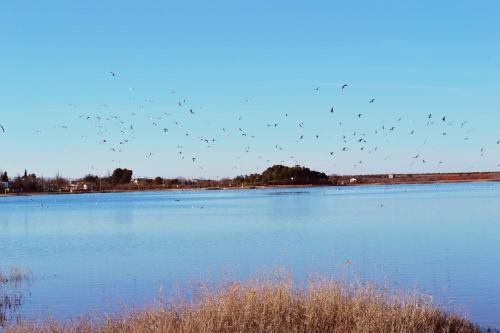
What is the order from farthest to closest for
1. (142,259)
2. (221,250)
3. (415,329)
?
(221,250)
(142,259)
(415,329)

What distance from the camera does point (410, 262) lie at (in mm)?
27141

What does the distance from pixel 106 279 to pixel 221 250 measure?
9385 millimetres

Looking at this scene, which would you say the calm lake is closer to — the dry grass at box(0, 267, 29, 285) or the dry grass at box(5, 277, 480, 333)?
the dry grass at box(0, 267, 29, 285)

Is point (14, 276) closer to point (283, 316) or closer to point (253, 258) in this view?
point (253, 258)

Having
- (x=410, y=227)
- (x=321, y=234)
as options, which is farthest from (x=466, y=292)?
(x=410, y=227)

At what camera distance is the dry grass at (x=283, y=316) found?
14.0 m

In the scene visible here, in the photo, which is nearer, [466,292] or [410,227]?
[466,292]

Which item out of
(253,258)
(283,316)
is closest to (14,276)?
(253,258)

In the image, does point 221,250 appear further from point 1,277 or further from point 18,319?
point 18,319

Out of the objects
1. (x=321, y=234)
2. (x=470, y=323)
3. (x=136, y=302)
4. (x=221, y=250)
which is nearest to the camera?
(x=470, y=323)

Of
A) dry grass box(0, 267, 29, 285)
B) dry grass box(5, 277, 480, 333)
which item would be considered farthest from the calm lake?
dry grass box(5, 277, 480, 333)

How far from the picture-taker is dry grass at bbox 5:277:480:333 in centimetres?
1400

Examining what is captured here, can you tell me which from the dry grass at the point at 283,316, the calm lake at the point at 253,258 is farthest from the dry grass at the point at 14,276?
the dry grass at the point at 283,316

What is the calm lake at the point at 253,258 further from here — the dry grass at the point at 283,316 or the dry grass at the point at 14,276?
the dry grass at the point at 283,316
